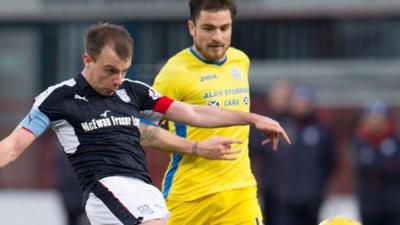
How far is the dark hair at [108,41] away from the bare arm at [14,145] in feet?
2.01

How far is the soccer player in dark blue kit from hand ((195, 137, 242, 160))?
68 cm

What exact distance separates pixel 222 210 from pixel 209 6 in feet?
4.58

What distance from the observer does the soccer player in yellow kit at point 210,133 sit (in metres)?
9.64

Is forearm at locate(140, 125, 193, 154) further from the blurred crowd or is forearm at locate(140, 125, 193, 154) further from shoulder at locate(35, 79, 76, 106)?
the blurred crowd

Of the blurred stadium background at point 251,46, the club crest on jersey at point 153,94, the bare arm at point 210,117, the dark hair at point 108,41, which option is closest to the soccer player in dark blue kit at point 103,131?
the dark hair at point 108,41

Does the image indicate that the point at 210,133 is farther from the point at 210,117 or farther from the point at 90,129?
the point at 90,129

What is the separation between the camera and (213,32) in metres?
9.63

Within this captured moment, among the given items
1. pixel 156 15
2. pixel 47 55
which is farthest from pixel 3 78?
pixel 156 15

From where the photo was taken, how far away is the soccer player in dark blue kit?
8.26 meters

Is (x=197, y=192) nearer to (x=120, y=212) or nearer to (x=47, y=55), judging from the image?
(x=120, y=212)

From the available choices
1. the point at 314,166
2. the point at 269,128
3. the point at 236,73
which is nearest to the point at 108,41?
the point at 269,128

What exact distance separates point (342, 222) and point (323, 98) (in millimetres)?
14356

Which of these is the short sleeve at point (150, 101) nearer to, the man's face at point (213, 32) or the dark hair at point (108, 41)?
the dark hair at point (108, 41)

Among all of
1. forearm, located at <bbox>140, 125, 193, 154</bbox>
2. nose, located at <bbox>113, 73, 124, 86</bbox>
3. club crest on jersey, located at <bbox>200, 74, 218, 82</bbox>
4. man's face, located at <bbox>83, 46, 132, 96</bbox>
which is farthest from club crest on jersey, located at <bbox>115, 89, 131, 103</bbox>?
club crest on jersey, located at <bbox>200, 74, 218, 82</bbox>
